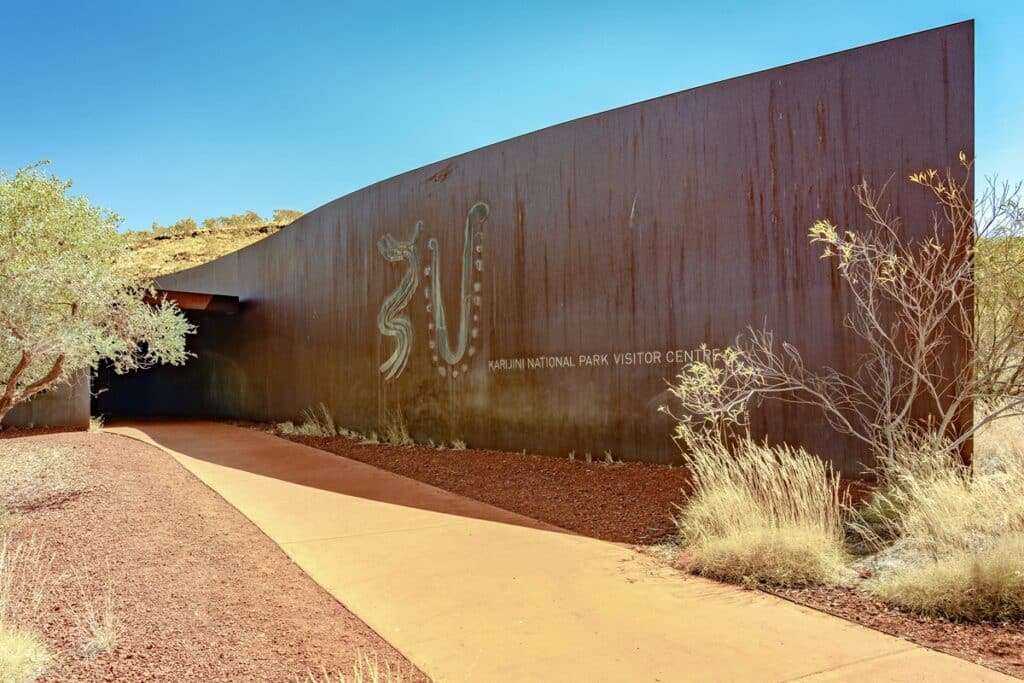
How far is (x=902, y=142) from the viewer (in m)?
7.24

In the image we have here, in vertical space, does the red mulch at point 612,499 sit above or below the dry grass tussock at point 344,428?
below

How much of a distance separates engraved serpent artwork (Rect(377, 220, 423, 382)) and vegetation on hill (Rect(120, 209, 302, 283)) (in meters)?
31.0

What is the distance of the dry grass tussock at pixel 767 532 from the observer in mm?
5102

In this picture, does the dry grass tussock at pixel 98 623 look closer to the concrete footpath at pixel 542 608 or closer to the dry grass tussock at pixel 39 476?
the concrete footpath at pixel 542 608

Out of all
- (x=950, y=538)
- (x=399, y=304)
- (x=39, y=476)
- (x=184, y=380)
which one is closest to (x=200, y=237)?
(x=184, y=380)

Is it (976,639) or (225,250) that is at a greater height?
(225,250)

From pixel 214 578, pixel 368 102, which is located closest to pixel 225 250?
pixel 368 102

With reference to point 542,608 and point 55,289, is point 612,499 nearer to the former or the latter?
point 542,608

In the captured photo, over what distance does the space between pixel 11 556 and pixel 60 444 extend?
291 inches

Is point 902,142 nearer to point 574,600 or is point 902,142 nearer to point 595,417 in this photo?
point 595,417

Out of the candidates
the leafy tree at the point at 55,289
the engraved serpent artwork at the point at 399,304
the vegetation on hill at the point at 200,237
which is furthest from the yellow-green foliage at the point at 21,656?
the vegetation on hill at the point at 200,237

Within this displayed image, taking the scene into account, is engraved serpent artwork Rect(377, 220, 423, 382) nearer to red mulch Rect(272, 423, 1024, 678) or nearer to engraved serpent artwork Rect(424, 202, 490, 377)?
engraved serpent artwork Rect(424, 202, 490, 377)

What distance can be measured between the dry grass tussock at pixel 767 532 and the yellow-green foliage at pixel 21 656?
13.8 feet

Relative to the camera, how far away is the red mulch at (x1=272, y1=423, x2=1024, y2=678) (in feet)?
13.2
